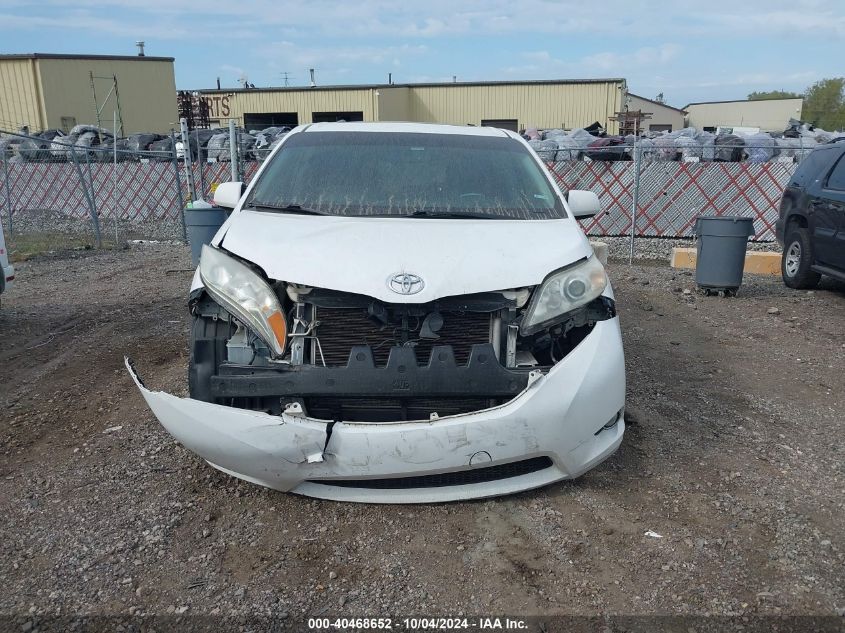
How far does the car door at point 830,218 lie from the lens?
7.14 metres

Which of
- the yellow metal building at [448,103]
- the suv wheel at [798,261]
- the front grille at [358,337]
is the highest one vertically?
the yellow metal building at [448,103]

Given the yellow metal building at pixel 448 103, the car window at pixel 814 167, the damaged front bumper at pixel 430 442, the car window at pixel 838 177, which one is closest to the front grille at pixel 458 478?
the damaged front bumper at pixel 430 442

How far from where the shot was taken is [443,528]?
271 cm

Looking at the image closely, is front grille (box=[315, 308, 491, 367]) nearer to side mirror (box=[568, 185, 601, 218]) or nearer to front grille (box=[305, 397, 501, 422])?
front grille (box=[305, 397, 501, 422])

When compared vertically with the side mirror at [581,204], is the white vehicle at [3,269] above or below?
below

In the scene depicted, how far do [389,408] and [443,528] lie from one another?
Result: 0.54 meters

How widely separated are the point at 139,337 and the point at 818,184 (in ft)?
24.0

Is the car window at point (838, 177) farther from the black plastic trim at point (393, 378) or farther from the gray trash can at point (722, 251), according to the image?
the black plastic trim at point (393, 378)

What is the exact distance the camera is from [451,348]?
103 inches

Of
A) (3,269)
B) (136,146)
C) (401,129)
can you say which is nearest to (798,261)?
(401,129)

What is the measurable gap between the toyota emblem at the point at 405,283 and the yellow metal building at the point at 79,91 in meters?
27.3

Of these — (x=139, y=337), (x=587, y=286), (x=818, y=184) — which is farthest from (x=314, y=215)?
(x=818, y=184)

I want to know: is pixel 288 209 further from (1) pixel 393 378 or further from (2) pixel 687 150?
(2) pixel 687 150

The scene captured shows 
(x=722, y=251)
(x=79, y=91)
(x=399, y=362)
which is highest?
(x=79, y=91)
